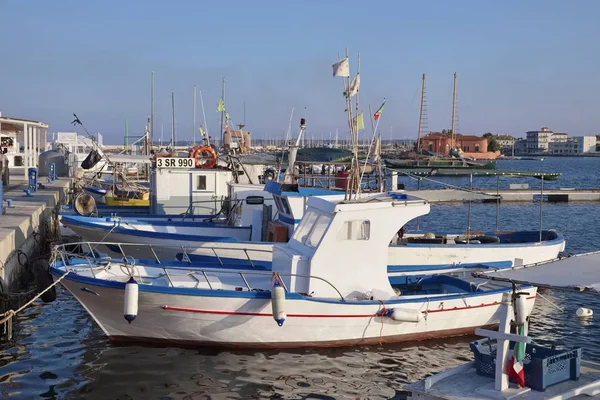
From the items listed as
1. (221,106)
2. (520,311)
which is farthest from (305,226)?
(221,106)

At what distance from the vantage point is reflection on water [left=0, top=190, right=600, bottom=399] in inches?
473

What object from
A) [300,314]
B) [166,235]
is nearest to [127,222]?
[166,235]

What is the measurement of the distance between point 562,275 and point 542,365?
2.54 metres

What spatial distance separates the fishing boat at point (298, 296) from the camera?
517 inches

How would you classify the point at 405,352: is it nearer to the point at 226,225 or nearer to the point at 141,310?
the point at 141,310

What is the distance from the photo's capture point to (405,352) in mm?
14227

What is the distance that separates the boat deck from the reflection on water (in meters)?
2.49

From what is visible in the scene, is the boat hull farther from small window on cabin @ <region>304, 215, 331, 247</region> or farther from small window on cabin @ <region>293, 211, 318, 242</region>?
small window on cabin @ <region>293, 211, 318, 242</region>

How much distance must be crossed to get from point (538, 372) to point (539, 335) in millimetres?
7780

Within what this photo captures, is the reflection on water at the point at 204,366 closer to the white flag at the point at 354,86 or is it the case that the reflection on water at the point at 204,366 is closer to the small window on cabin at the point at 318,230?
the small window on cabin at the point at 318,230

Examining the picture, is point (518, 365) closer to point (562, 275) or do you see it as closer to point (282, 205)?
point (562, 275)

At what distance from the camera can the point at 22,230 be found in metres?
18.9

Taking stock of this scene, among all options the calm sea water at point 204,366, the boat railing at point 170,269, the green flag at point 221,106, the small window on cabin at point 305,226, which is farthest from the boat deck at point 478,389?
the green flag at point 221,106

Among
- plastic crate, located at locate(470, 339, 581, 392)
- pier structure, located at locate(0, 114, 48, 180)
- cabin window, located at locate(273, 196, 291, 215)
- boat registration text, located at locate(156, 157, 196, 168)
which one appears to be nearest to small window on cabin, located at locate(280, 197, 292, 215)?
cabin window, located at locate(273, 196, 291, 215)
